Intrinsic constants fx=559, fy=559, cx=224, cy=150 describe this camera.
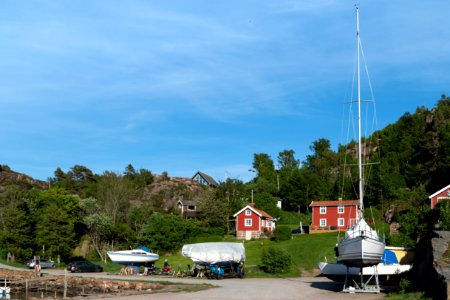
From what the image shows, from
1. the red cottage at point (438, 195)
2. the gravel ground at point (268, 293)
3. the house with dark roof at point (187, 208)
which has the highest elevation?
the red cottage at point (438, 195)

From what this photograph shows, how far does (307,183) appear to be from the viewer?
107 m

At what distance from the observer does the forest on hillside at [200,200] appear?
66.8 metres

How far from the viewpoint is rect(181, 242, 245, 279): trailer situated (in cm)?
4731

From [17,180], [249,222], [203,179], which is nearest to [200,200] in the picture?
[249,222]

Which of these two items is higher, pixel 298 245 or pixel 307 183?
pixel 307 183

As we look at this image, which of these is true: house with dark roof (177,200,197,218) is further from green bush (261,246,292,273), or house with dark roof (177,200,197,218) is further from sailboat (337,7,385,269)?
sailboat (337,7,385,269)

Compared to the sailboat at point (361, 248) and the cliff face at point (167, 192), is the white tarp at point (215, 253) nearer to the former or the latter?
the sailboat at point (361, 248)

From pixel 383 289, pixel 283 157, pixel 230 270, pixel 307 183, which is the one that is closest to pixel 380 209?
pixel 307 183

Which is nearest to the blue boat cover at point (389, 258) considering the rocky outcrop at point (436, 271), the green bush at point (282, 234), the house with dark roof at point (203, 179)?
the rocky outcrop at point (436, 271)

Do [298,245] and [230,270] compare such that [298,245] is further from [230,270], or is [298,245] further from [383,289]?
[383,289]

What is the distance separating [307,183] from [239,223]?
28.9m

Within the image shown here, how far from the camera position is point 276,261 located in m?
48.8

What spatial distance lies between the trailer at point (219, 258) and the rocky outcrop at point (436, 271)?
53.0 ft

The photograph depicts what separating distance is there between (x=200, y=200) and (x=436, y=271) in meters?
65.0
